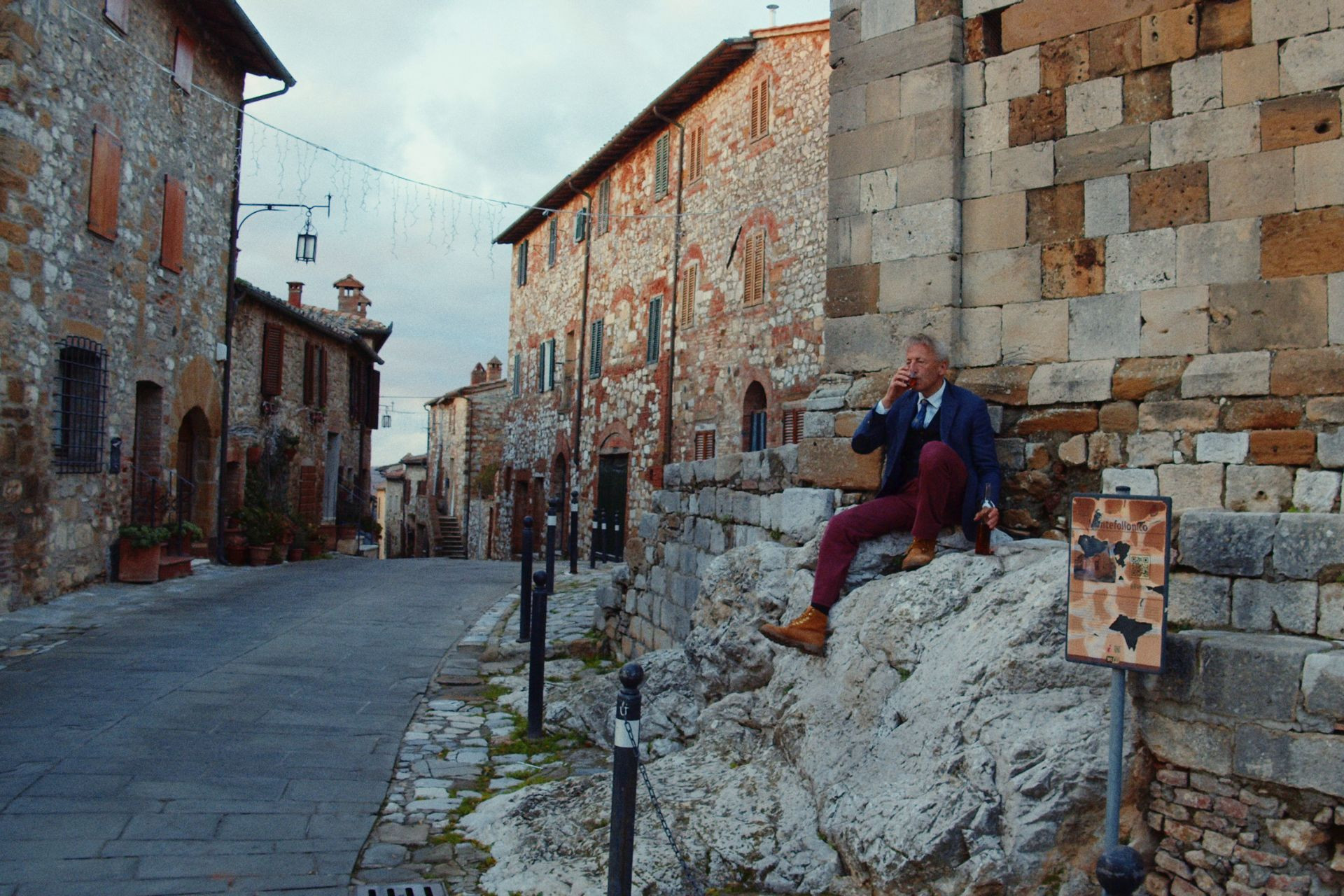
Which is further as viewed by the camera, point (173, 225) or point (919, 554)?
point (173, 225)

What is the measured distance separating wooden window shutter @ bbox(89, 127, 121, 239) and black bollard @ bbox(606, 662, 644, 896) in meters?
10.6

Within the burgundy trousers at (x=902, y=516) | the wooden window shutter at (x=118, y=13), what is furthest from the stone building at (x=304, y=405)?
the burgundy trousers at (x=902, y=516)

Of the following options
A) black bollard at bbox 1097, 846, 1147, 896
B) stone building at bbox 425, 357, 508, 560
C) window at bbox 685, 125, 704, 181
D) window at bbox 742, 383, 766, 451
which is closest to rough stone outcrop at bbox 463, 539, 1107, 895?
black bollard at bbox 1097, 846, 1147, 896

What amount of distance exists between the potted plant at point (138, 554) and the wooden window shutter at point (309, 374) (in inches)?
395

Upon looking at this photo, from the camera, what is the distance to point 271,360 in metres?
20.0

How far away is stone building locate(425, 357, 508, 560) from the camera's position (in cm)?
3338

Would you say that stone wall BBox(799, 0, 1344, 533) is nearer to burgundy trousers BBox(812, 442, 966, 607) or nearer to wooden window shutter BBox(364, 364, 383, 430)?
burgundy trousers BBox(812, 442, 966, 607)

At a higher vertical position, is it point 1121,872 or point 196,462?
point 196,462

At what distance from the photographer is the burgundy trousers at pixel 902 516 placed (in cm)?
469

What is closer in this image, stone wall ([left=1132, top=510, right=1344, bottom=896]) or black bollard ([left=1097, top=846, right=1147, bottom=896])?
black bollard ([left=1097, top=846, right=1147, bottom=896])

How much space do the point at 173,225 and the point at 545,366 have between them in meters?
14.2

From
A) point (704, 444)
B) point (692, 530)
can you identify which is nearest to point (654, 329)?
point (704, 444)

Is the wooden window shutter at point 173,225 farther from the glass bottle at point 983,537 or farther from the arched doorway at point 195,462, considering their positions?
the glass bottle at point 983,537

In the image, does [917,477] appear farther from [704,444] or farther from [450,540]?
[450,540]
